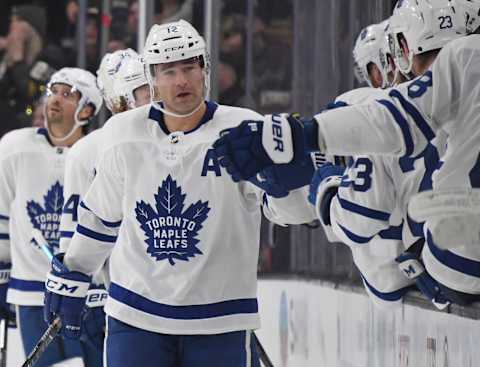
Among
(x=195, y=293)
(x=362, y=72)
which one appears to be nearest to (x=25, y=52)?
(x=362, y=72)

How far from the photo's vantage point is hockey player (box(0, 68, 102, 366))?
4414mm

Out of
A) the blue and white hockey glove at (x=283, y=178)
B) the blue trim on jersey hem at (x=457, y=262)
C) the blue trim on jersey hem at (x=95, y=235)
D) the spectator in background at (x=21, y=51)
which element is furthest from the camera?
the spectator in background at (x=21, y=51)

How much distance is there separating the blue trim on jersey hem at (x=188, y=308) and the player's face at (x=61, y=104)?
1.60 m

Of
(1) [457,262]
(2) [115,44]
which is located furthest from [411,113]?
(2) [115,44]

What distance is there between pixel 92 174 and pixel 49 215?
0.55m

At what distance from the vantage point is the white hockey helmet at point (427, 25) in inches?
107

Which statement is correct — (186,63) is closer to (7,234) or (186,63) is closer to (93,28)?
(7,234)

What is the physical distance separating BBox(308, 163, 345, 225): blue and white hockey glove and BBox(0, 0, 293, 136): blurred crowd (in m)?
1.87

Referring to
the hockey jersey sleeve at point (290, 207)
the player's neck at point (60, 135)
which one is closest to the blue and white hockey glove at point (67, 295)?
the hockey jersey sleeve at point (290, 207)

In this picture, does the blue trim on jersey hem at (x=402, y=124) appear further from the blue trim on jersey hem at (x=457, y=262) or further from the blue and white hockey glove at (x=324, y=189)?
the blue and white hockey glove at (x=324, y=189)

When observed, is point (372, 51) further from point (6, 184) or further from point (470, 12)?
point (6, 184)

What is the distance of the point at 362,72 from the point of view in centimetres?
364

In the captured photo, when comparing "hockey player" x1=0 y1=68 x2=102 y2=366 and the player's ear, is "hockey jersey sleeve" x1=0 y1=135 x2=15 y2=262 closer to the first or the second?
"hockey player" x1=0 y1=68 x2=102 y2=366

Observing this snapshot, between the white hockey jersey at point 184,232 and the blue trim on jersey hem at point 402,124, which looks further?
the white hockey jersey at point 184,232
